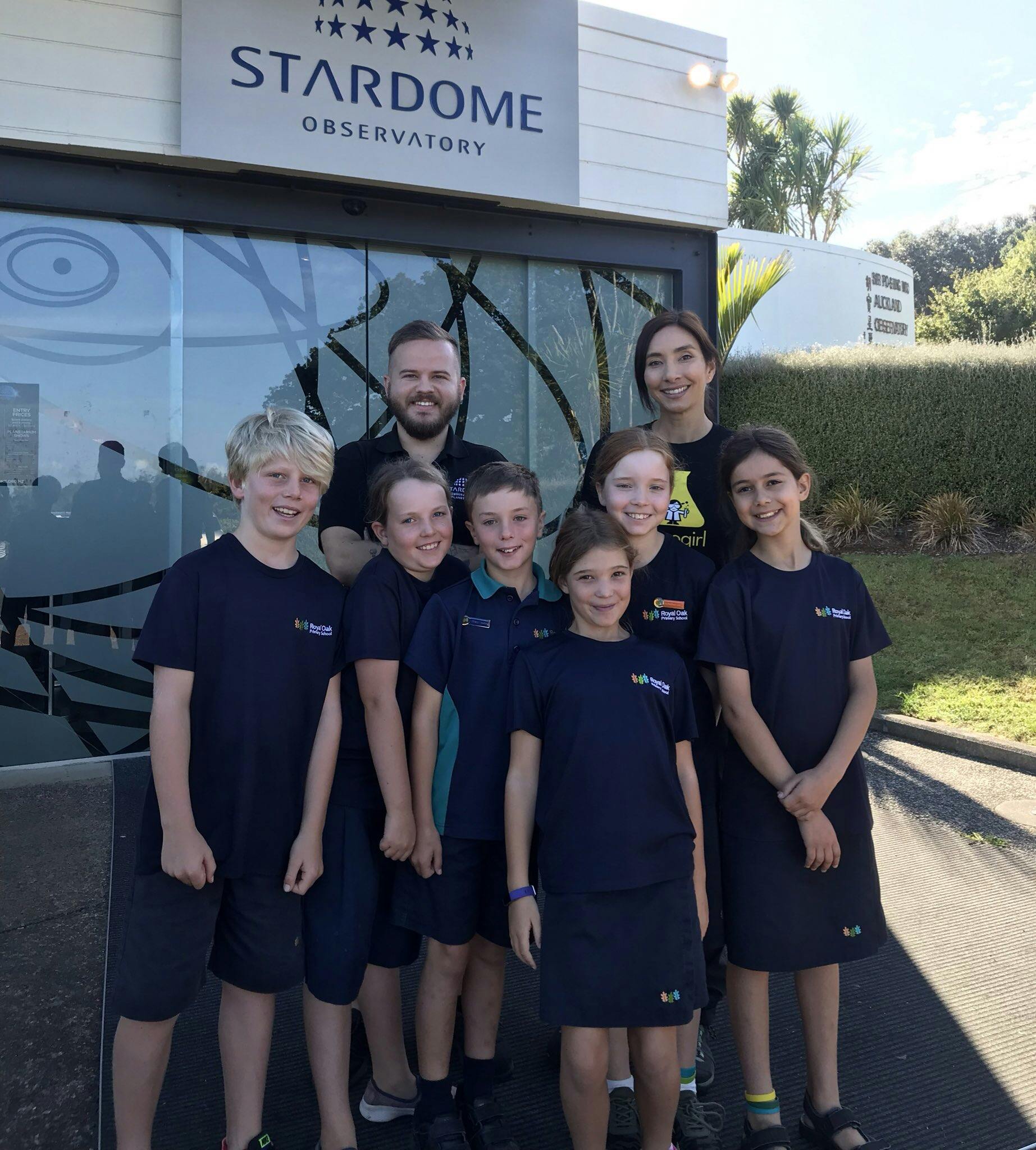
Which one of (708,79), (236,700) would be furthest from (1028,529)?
(236,700)

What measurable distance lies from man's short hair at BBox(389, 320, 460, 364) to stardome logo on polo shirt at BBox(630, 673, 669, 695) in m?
1.19

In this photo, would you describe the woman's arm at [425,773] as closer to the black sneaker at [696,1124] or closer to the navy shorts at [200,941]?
the navy shorts at [200,941]

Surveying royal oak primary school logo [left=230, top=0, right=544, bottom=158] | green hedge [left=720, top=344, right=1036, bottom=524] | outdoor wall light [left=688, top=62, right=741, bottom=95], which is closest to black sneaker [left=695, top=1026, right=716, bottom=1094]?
royal oak primary school logo [left=230, top=0, right=544, bottom=158]

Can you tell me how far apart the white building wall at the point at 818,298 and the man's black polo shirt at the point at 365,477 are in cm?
1244

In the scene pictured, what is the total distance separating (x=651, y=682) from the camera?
1.99 m

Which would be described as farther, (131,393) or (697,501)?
(131,393)

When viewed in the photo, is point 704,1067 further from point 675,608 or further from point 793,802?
point 675,608

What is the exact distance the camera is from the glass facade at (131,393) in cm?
484

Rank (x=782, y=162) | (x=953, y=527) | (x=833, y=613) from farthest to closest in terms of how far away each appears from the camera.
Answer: (x=782, y=162), (x=953, y=527), (x=833, y=613)

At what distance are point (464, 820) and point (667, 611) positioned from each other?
2.37 feet

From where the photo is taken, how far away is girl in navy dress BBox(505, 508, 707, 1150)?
1.84 meters

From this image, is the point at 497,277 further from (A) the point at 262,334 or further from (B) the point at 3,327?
(B) the point at 3,327

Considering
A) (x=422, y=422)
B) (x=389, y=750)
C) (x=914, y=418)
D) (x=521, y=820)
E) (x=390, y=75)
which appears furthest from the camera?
(x=914, y=418)

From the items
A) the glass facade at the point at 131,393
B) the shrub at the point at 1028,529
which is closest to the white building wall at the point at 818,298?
the shrub at the point at 1028,529
